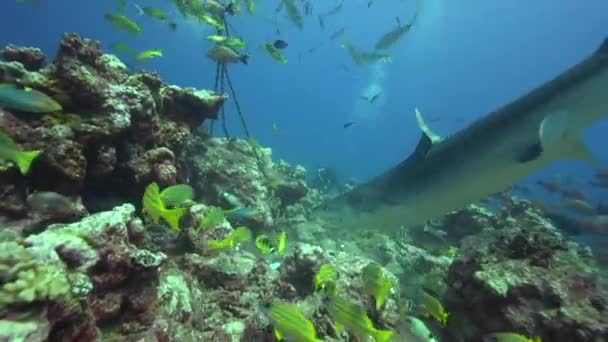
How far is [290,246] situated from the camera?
880cm

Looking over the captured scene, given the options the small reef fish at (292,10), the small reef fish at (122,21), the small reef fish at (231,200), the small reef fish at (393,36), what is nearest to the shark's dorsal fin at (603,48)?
the small reef fish at (231,200)

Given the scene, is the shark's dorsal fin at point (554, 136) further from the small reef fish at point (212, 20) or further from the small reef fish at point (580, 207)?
the small reef fish at point (580, 207)

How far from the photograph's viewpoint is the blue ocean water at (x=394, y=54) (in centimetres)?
7438

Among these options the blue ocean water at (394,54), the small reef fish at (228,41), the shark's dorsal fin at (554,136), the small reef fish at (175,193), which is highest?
the blue ocean water at (394,54)

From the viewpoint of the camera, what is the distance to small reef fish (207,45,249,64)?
321 inches

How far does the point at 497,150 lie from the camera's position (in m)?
4.67

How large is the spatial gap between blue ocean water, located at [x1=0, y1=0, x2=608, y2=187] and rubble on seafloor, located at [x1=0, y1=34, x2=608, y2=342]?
21.4 meters

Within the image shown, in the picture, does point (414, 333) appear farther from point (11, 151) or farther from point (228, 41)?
point (228, 41)

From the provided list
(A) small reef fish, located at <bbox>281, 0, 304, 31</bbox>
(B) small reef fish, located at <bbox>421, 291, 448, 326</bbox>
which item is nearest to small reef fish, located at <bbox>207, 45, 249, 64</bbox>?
(A) small reef fish, located at <bbox>281, 0, 304, 31</bbox>

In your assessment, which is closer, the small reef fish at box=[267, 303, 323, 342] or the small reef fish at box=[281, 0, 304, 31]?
the small reef fish at box=[267, 303, 323, 342]

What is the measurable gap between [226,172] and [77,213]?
13.2ft

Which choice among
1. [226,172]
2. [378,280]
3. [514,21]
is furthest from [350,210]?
[514,21]

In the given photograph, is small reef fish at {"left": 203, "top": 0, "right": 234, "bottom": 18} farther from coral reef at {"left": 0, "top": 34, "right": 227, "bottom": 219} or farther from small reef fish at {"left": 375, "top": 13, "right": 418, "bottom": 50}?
small reef fish at {"left": 375, "top": 13, "right": 418, "bottom": 50}

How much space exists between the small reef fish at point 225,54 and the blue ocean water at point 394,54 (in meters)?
18.3
